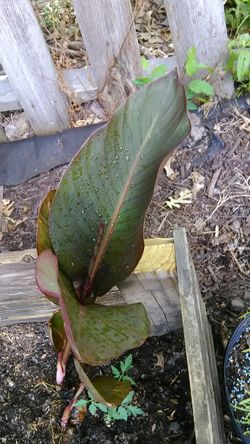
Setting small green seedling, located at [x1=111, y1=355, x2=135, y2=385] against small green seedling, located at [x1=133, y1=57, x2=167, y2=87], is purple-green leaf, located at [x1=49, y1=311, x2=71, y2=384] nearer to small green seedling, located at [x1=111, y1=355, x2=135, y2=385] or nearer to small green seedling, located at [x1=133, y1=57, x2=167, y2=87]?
small green seedling, located at [x1=111, y1=355, x2=135, y2=385]

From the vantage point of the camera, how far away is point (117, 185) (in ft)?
3.16

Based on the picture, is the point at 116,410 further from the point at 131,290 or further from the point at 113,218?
the point at 113,218

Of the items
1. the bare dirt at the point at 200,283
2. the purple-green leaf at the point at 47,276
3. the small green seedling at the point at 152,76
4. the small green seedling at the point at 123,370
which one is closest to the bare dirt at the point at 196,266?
the bare dirt at the point at 200,283

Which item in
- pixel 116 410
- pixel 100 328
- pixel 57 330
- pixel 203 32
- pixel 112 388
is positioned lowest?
pixel 116 410

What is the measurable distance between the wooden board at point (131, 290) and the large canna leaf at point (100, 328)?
0.09 meters

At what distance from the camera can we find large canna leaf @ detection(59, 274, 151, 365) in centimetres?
89

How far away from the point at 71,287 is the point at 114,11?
802 mm

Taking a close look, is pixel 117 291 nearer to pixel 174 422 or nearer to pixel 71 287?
pixel 71 287

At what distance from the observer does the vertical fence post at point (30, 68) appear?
4.92 feet

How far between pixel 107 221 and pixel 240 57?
2.93ft

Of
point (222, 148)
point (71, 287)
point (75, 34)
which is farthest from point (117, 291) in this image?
point (75, 34)

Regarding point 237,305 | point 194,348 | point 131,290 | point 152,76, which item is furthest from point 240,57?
point 194,348

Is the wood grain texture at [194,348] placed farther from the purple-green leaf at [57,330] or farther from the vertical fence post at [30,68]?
the vertical fence post at [30,68]

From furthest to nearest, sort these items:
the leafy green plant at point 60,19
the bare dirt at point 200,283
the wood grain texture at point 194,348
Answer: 1. the leafy green plant at point 60,19
2. the bare dirt at point 200,283
3. the wood grain texture at point 194,348
